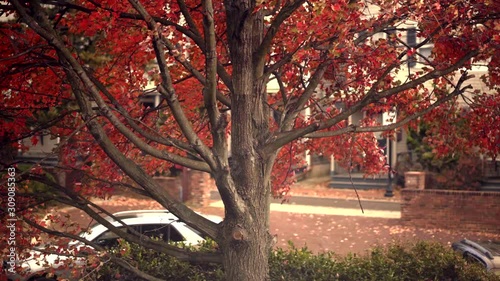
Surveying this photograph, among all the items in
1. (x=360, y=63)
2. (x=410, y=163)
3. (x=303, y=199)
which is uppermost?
(x=360, y=63)

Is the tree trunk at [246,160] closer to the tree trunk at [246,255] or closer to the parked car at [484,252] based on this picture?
the tree trunk at [246,255]

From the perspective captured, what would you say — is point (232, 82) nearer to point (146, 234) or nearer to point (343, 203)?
point (146, 234)

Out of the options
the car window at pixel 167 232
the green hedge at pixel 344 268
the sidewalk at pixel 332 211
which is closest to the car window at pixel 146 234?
the car window at pixel 167 232

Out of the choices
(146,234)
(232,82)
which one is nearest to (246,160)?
(232,82)

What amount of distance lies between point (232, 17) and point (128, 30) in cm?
178

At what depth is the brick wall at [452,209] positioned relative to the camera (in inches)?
715

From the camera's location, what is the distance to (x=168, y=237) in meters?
11.8

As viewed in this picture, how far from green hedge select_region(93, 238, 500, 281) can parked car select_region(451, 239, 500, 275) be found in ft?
6.26

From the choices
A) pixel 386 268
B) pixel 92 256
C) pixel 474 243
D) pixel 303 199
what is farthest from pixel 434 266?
pixel 303 199

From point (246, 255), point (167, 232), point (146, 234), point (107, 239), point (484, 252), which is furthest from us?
point (167, 232)

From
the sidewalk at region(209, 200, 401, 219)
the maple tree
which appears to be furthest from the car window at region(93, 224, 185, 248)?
the sidewalk at region(209, 200, 401, 219)

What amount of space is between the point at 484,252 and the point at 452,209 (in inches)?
294

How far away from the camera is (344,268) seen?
880 centimetres

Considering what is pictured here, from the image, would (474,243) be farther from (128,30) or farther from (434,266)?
(128,30)
